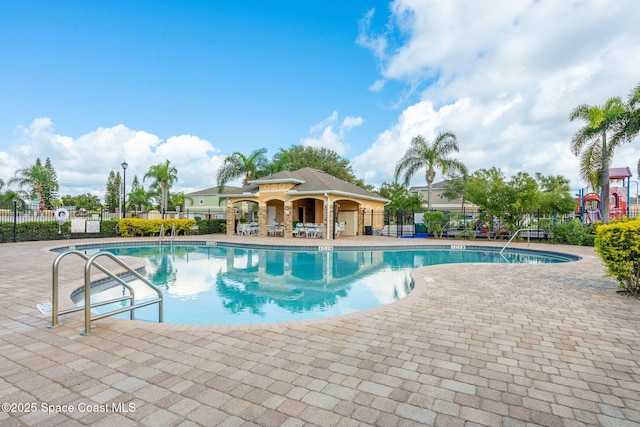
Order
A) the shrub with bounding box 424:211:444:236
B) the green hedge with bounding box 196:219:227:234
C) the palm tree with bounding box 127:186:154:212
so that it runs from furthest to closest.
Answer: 1. the palm tree with bounding box 127:186:154:212
2. the green hedge with bounding box 196:219:227:234
3. the shrub with bounding box 424:211:444:236

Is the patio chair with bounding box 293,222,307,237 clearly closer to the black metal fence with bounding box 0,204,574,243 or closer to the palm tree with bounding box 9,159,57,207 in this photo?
the black metal fence with bounding box 0,204,574,243

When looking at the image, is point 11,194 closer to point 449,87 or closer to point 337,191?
point 337,191

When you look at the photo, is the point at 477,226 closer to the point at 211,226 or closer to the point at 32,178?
the point at 211,226

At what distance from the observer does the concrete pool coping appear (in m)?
2.36

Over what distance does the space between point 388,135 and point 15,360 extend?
2553cm

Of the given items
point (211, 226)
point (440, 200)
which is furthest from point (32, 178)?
point (440, 200)

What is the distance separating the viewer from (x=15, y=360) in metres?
3.16

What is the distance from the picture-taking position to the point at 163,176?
30312mm

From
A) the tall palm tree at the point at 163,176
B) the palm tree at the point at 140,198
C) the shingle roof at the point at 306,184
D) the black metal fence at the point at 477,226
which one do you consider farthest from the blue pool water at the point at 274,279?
the palm tree at the point at 140,198

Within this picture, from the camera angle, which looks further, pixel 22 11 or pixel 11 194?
pixel 11 194

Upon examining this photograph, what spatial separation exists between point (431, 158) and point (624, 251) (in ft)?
59.7

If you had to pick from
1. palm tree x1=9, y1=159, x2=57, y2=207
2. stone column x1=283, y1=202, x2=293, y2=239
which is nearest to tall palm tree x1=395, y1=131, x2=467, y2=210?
stone column x1=283, y1=202, x2=293, y2=239

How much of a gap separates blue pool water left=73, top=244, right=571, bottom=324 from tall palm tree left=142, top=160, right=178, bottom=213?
52.2 feet

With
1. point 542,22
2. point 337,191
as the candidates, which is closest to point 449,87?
point 542,22
